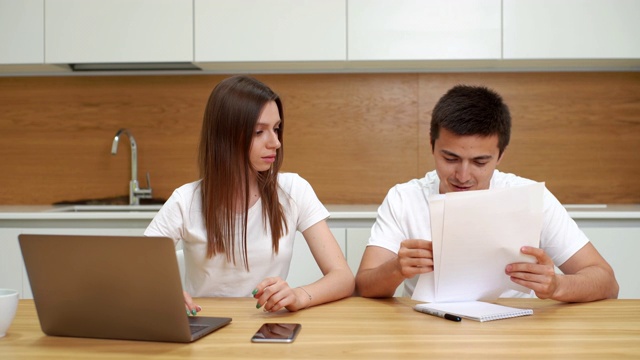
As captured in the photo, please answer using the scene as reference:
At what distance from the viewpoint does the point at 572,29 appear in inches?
116

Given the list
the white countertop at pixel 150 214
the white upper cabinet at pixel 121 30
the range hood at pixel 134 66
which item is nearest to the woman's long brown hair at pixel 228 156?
the white countertop at pixel 150 214

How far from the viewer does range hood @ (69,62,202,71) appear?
3230 mm

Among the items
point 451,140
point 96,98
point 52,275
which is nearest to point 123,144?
point 96,98

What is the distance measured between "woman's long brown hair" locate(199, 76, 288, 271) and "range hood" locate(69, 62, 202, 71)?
4.99 feet

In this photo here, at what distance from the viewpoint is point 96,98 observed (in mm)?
3408

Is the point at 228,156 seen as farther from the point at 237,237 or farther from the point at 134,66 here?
the point at 134,66

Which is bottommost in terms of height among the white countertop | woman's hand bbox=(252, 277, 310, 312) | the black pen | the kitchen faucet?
the black pen

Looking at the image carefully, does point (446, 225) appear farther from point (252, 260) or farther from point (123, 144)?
point (123, 144)

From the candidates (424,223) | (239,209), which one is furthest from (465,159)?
(239,209)

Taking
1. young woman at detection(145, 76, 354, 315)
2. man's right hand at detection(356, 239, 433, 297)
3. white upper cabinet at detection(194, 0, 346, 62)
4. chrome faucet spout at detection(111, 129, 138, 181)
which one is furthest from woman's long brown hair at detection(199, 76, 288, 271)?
chrome faucet spout at detection(111, 129, 138, 181)

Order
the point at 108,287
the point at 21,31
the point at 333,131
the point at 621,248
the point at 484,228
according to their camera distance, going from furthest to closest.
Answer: the point at 333,131 < the point at 21,31 < the point at 621,248 < the point at 484,228 < the point at 108,287

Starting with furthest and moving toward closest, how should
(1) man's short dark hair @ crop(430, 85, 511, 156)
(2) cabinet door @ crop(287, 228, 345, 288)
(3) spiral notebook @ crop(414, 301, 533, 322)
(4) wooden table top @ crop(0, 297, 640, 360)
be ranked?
1. (2) cabinet door @ crop(287, 228, 345, 288)
2. (1) man's short dark hair @ crop(430, 85, 511, 156)
3. (3) spiral notebook @ crop(414, 301, 533, 322)
4. (4) wooden table top @ crop(0, 297, 640, 360)

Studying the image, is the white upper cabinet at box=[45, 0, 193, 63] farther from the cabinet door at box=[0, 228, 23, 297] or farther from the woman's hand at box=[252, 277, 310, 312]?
the woman's hand at box=[252, 277, 310, 312]

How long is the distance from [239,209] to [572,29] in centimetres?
188
